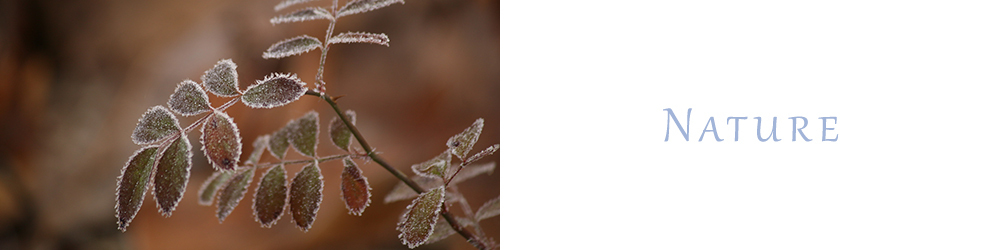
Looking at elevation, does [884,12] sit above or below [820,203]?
above

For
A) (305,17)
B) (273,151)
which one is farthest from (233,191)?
(305,17)

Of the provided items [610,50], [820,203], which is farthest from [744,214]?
[610,50]

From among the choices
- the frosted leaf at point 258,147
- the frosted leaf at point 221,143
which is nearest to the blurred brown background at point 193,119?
the frosted leaf at point 258,147

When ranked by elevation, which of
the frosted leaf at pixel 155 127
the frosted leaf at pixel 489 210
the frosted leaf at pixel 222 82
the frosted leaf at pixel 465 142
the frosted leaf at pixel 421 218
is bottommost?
the frosted leaf at pixel 489 210

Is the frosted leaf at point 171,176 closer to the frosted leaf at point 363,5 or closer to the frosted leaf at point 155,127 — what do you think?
the frosted leaf at point 155,127

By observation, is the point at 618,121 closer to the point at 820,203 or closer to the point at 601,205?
the point at 601,205
